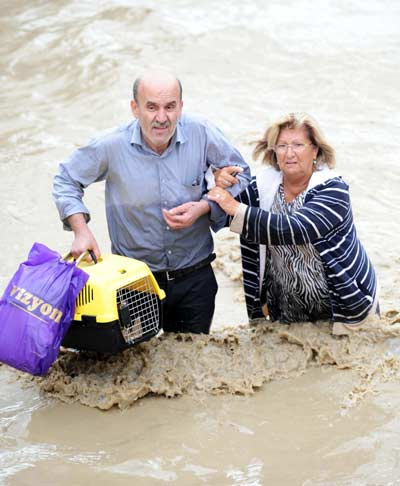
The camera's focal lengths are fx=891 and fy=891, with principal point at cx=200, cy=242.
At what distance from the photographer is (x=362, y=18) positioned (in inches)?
452

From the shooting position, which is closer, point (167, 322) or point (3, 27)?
point (167, 322)

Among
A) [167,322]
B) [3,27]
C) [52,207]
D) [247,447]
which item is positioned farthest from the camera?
[3,27]

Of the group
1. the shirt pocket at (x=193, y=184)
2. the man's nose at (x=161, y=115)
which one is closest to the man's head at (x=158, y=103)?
the man's nose at (x=161, y=115)

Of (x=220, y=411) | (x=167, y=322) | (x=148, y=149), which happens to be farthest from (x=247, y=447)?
(x=148, y=149)

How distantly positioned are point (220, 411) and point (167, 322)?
2.38 feet

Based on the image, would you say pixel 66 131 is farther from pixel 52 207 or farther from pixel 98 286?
pixel 98 286

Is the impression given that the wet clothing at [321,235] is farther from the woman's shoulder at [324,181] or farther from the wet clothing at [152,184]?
the wet clothing at [152,184]

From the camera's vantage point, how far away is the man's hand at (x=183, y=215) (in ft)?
13.4

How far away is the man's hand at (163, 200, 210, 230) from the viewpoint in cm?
408

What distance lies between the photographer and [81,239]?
400cm

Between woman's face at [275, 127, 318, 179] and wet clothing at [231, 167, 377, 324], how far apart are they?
71mm

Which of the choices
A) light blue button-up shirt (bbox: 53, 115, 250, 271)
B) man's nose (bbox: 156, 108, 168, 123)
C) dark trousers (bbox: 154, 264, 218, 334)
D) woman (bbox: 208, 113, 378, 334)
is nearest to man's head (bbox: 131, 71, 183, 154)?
man's nose (bbox: 156, 108, 168, 123)

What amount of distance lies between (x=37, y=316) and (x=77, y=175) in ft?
2.62

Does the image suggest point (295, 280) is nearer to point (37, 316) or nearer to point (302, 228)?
point (302, 228)
